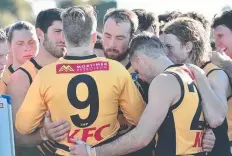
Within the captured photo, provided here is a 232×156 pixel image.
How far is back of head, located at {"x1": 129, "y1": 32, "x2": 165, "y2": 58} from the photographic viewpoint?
568 cm

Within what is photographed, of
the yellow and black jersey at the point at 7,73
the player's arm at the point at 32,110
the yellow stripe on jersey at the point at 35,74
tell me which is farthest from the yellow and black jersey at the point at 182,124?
the yellow and black jersey at the point at 7,73

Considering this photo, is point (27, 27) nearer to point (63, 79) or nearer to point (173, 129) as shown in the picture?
point (63, 79)

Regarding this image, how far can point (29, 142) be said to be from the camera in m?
6.03

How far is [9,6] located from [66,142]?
31401mm

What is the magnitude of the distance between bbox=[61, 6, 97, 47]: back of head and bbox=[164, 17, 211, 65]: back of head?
0.84m

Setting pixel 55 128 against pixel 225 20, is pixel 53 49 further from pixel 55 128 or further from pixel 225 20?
pixel 225 20

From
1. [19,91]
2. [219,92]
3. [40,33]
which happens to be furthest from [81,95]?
[40,33]

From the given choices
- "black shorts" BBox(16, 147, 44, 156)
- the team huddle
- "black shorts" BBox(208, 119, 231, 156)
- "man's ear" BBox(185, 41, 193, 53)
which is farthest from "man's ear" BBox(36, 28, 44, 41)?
"black shorts" BBox(208, 119, 231, 156)

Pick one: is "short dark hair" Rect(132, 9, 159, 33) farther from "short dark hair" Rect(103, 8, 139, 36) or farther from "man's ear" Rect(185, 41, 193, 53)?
"man's ear" Rect(185, 41, 193, 53)

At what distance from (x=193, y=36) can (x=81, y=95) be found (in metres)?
1.19

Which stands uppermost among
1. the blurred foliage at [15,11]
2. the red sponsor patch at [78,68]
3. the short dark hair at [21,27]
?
the short dark hair at [21,27]

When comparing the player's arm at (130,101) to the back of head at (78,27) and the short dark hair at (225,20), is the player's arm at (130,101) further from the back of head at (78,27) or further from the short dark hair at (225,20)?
the short dark hair at (225,20)

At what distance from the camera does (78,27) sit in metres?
5.47

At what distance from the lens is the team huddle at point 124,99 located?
17.8 feet
